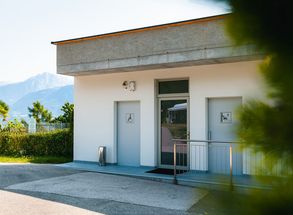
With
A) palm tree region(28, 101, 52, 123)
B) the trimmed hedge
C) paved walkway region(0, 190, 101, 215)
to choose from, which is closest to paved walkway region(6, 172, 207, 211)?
paved walkway region(0, 190, 101, 215)

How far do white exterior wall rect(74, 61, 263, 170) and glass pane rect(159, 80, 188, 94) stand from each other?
0.27 metres

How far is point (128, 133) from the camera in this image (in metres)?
11.7

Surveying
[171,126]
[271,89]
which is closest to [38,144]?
[171,126]

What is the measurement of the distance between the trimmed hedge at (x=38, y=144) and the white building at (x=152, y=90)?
257 centimetres

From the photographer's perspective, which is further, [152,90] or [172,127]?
[152,90]

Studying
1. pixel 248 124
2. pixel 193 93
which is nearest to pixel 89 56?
pixel 193 93

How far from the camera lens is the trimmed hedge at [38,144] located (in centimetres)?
1502

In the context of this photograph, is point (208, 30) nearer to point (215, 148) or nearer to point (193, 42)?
point (193, 42)

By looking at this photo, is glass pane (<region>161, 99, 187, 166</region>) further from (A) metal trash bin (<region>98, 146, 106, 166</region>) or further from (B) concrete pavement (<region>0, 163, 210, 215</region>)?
(A) metal trash bin (<region>98, 146, 106, 166</region>)

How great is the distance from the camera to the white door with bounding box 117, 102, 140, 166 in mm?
11477

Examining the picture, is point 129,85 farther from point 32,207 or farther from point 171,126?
point 32,207

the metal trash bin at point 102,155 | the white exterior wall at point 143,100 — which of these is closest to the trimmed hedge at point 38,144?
the white exterior wall at point 143,100

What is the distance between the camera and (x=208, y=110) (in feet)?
33.2

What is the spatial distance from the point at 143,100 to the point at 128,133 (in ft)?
4.59
